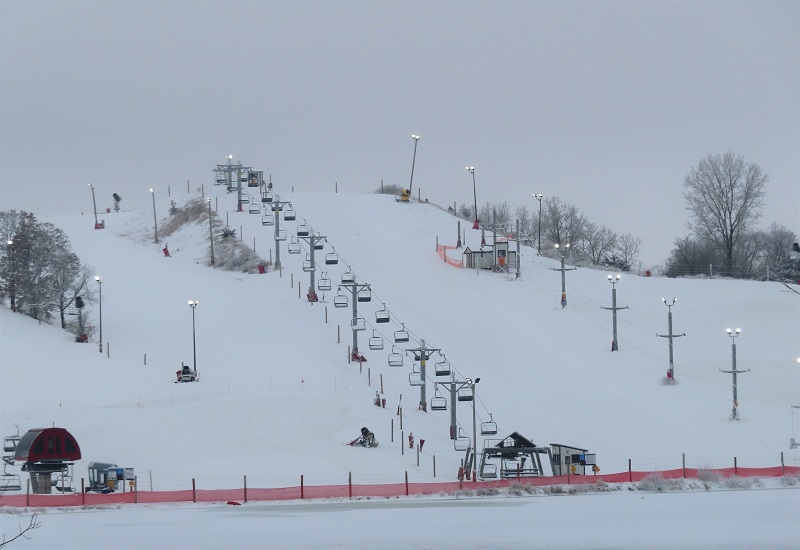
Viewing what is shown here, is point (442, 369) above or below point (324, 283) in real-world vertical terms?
below

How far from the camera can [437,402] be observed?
209ft

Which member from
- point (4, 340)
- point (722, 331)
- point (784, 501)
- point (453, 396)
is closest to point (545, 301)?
point (722, 331)

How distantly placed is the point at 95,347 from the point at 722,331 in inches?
1289

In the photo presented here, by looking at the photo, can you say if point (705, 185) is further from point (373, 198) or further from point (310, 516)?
point (310, 516)

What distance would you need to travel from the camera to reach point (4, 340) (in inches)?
2650

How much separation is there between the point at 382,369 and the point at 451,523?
2890 centimetres

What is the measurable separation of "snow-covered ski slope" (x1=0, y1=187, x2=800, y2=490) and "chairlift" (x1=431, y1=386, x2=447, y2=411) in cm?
82

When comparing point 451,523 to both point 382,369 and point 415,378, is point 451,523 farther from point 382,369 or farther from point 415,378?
point 382,369

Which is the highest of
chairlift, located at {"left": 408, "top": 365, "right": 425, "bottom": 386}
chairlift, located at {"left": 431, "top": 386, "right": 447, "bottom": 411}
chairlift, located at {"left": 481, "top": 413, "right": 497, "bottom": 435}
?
chairlift, located at {"left": 408, "top": 365, "right": 425, "bottom": 386}

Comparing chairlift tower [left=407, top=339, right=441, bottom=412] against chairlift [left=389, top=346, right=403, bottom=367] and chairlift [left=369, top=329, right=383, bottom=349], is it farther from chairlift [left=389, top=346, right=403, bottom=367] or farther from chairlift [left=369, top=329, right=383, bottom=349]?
chairlift [left=369, top=329, right=383, bottom=349]

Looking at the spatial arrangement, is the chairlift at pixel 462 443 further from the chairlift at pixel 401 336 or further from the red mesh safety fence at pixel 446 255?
the red mesh safety fence at pixel 446 255

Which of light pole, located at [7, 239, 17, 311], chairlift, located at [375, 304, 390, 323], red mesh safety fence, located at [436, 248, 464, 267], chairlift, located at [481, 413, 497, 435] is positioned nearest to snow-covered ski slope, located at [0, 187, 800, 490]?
red mesh safety fence, located at [436, 248, 464, 267]

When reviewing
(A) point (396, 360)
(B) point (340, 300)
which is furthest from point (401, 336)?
(B) point (340, 300)

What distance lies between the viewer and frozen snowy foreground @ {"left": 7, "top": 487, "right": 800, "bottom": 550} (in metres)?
34.9
